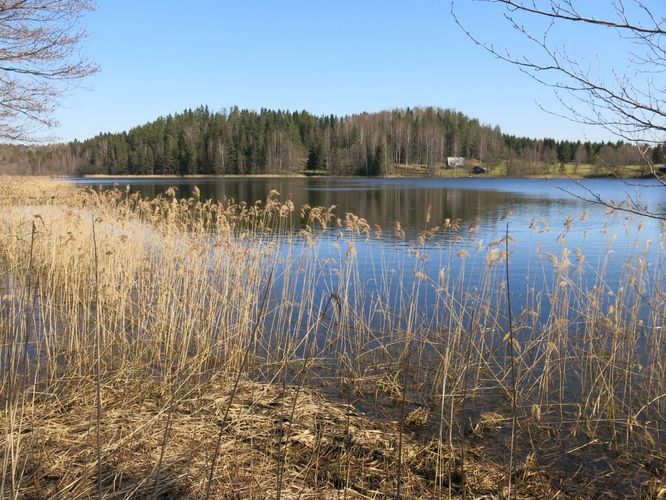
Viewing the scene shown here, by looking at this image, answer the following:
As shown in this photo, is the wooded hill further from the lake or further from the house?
the lake

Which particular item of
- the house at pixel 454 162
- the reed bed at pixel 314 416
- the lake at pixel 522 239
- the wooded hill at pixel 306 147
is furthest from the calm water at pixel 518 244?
the house at pixel 454 162

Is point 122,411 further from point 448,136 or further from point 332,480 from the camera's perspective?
point 448,136

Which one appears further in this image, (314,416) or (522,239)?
(522,239)

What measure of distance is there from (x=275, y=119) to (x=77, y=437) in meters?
125

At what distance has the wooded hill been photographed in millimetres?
99562

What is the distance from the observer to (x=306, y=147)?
11194 centimetres

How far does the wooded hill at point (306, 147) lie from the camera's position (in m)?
99.6

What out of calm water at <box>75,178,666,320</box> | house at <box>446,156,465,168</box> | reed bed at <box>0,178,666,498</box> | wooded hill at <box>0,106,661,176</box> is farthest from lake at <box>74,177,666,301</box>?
house at <box>446,156,465,168</box>

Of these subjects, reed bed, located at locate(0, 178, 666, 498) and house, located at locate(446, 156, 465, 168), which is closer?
reed bed, located at locate(0, 178, 666, 498)

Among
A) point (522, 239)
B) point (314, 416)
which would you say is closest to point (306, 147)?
point (522, 239)

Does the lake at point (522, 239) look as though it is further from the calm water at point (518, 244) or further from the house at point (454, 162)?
the house at point (454, 162)

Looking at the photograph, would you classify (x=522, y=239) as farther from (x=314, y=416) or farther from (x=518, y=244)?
(x=314, y=416)

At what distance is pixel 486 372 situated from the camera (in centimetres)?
630

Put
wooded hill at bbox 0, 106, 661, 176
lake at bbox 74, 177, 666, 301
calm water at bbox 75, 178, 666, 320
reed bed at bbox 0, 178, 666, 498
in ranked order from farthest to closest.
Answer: wooded hill at bbox 0, 106, 661, 176 < lake at bbox 74, 177, 666, 301 < calm water at bbox 75, 178, 666, 320 < reed bed at bbox 0, 178, 666, 498
